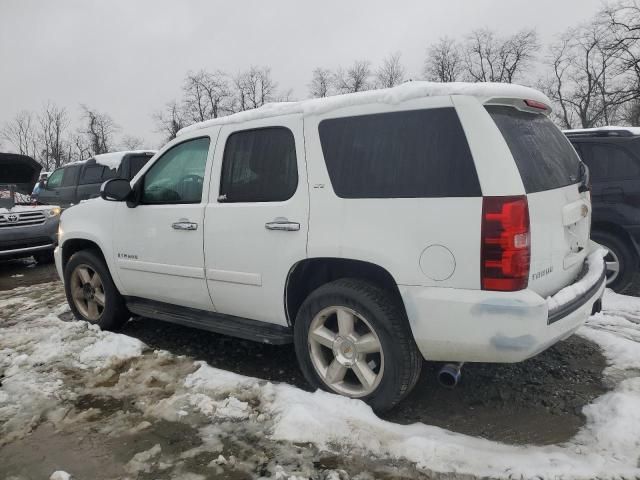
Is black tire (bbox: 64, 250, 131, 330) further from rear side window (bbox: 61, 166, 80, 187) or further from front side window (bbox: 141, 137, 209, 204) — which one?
rear side window (bbox: 61, 166, 80, 187)

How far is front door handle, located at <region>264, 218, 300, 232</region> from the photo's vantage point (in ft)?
10.0

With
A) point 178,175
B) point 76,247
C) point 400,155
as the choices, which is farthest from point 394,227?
point 76,247

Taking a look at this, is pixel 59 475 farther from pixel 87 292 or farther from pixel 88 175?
Answer: pixel 88 175

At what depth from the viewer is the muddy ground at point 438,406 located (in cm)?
261

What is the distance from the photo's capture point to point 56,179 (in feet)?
42.5

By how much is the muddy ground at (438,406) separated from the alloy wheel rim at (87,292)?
798mm

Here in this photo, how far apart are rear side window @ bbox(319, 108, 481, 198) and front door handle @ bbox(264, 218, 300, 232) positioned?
358mm

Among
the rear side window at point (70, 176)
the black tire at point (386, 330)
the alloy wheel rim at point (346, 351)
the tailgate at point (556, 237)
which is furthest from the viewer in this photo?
the rear side window at point (70, 176)

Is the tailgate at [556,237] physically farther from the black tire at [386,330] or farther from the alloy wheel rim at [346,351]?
the alloy wheel rim at [346,351]

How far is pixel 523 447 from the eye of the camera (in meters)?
2.58

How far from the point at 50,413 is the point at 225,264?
57.7 inches

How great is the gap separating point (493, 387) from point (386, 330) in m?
1.12

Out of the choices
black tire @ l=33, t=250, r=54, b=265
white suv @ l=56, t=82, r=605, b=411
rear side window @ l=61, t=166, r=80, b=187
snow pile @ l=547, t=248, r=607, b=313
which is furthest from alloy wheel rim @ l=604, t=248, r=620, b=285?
rear side window @ l=61, t=166, r=80, b=187

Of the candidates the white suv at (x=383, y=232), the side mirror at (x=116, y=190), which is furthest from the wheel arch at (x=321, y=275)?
the side mirror at (x=116, y=190)
